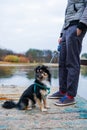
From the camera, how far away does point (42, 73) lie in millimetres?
4906

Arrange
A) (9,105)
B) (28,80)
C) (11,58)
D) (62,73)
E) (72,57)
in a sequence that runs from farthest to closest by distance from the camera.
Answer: (11,58) → (28,80) → (62,73) → (72,57) → (9,105)

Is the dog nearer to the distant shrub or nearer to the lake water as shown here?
the lake water

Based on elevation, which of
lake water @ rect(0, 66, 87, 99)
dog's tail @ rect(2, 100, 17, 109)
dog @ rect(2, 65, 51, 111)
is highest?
dog @ rect(2, 65, 51, 111)

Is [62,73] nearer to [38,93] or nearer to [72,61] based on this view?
[72,61]

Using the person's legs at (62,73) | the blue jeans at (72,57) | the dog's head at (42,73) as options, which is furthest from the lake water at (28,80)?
the dog's head at (42,73)

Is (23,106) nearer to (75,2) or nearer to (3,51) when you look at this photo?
(75,2)

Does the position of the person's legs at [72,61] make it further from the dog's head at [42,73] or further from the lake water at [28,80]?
the lake water at [28,80]

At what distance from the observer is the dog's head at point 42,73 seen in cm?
488

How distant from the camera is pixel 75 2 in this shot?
522 cm

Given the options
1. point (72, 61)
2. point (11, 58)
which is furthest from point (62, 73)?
point (11, 58)

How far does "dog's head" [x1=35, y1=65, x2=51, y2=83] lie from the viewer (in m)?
4.88

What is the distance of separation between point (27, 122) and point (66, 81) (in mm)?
1452

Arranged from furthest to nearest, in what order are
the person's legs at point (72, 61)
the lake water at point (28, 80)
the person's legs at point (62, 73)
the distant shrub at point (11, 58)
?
the distant shrub at point (11, 58) < the lake water at point (28, 80) < the person's legs at point (62, 73) < the person's legs at point (72, 61)

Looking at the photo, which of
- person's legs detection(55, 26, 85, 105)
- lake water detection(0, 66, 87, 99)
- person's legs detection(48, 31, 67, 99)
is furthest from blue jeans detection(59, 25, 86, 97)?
lake water detection(0, 66, 87, 99)
